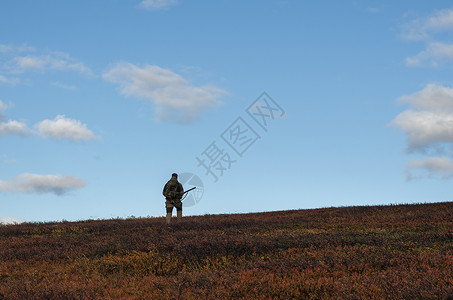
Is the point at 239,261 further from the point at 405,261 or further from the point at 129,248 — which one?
the point at 129,248

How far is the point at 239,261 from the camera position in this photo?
26.6 ft

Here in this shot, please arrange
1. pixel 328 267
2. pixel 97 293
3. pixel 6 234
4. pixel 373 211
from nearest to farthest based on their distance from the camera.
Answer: pixel 97 293 → pixel 328 267 → pixel 6 234 → pixel 373 211

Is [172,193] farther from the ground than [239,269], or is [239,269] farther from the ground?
[172,193]

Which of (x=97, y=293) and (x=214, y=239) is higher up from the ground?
(x=214, y=239)

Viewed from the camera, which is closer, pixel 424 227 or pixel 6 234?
pixel 424 227

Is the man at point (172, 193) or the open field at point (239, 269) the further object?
the man at point (172, 193)

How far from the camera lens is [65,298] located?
639cm

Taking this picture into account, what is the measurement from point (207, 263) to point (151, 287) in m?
1.62

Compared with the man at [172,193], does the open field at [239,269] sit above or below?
below

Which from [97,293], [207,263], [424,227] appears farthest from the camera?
[424,227]

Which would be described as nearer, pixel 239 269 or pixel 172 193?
→ pixel 239 269

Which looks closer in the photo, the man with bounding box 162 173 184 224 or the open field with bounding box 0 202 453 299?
the open field with bounding box 0 202 453 299

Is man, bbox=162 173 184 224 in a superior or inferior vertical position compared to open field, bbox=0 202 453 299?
superior

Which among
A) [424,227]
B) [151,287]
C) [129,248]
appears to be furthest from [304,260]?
[424,227]
